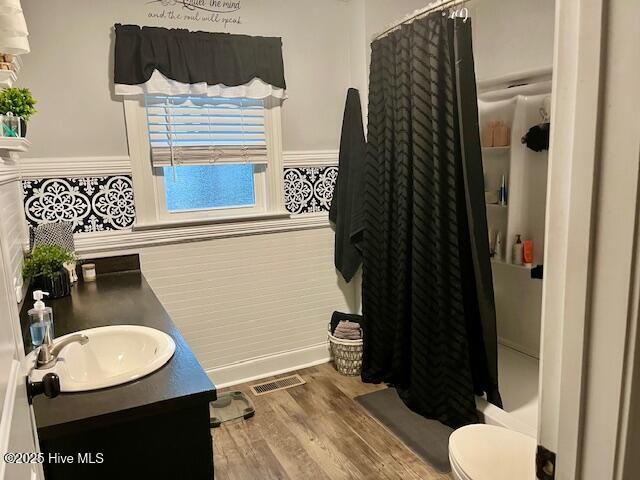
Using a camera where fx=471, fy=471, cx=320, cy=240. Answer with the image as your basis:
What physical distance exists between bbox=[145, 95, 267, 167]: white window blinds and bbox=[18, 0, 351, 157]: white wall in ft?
0.61

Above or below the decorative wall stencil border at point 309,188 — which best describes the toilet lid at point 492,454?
below

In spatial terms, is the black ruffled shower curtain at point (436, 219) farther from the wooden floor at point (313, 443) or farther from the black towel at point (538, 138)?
the black towel at point (538, 138)

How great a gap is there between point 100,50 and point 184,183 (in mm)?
828

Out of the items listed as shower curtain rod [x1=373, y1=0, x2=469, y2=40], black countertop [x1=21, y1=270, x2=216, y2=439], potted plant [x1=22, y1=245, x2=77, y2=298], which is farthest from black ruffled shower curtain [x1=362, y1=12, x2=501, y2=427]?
potted plant [x1=22, y1=245, x2=77, y2=298]

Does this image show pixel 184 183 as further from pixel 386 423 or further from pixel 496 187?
pixel 496 187

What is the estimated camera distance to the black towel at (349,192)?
3061mm

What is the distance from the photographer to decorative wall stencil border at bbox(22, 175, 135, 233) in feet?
7.97

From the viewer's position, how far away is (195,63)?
8.78 feet

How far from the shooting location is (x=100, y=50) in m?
2.49

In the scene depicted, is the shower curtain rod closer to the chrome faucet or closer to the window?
the window

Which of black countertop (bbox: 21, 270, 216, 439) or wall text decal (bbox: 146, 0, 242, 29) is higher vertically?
wall text decal (bbox: 146, 0, 242, 29)

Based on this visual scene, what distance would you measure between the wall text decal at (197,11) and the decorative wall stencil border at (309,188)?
3.16ft

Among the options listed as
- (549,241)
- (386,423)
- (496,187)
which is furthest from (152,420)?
(496,187)

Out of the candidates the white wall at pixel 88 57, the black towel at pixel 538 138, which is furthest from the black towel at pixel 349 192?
the black towel at pixel 538 138
